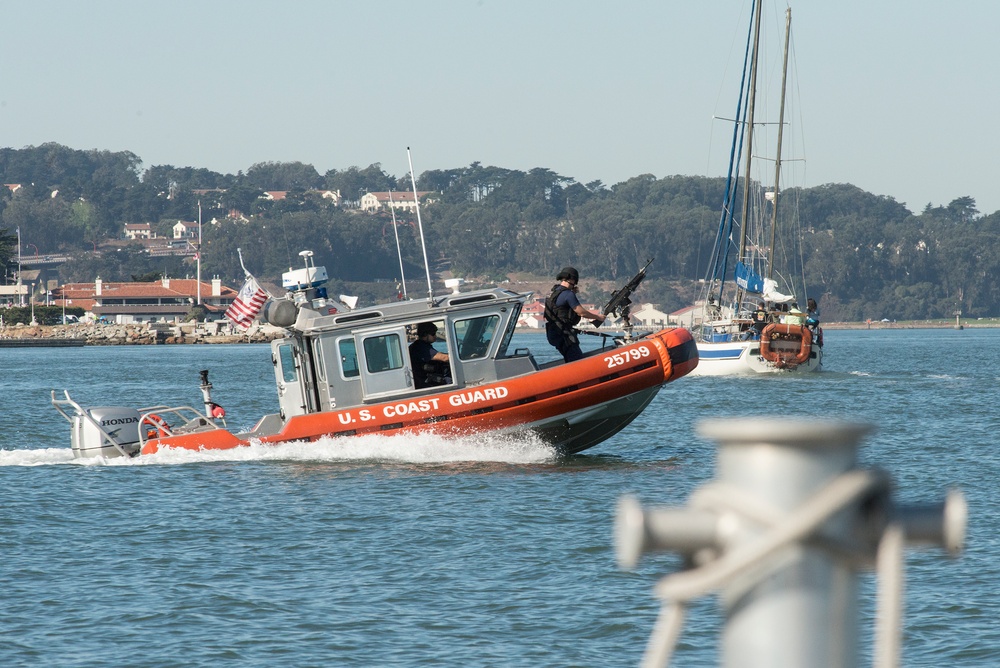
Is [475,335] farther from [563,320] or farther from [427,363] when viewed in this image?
[563,320]

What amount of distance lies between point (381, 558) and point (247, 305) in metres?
5.74

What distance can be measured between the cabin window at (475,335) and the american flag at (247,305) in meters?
2.56

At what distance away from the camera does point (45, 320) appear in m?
139

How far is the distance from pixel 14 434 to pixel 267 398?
494 inches

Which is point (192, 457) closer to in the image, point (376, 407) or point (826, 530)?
point (376, 407)

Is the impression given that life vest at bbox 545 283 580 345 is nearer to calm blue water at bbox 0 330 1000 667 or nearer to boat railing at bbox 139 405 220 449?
calm blue water at bbox 0 330 1000 667

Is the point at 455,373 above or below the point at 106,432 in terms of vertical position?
above

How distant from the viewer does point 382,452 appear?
56.4ft

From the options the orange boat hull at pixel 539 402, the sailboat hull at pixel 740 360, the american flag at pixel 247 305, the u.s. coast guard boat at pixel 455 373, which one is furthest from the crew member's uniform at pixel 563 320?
the sailboat hull at pixel 740 360

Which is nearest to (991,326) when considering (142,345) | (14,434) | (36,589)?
(142,345)

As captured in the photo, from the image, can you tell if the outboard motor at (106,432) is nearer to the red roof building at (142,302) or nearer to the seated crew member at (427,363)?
the seated crew member at (427,363)

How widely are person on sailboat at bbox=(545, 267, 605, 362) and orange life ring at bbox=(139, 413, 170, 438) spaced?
546 cm

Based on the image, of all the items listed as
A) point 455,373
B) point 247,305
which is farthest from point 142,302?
point 455,373

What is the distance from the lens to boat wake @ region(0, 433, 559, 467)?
671 inches
